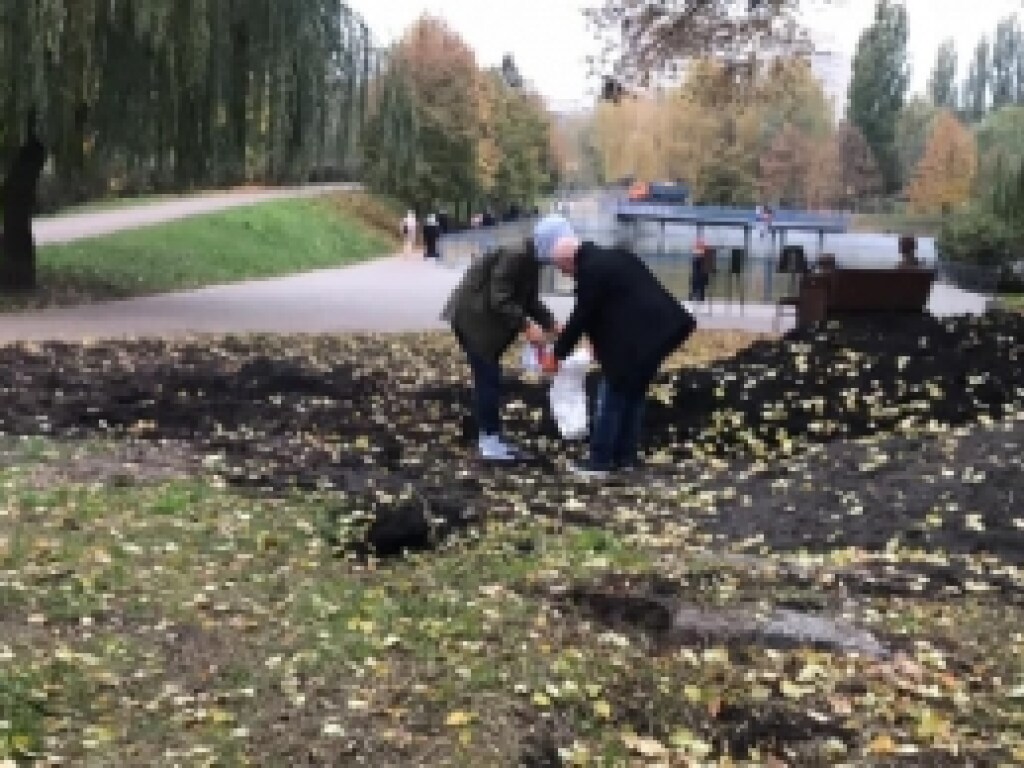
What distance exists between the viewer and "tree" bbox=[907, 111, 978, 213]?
229 feet

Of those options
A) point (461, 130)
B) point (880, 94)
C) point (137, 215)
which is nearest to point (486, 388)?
point (137, 215)

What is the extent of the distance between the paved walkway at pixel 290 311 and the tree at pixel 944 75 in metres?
116

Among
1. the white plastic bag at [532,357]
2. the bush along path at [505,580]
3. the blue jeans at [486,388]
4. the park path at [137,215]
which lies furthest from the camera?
the park path at [137,215]

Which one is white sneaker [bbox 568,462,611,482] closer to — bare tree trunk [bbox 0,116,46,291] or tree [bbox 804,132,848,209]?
bare tree trunk [bbox 0,116,46,291]

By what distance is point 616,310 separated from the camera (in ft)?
25.4

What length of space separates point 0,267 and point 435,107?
2982cm

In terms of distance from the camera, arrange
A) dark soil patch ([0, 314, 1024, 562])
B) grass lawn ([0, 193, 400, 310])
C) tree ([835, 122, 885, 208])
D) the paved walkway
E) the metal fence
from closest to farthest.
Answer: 1. dark soil patch ([0, 314, 1024, 562])
2. the paved walkway
3. grass lawn ([0, 193, 400, 310])
4. the metal fence
5. tree ([835, 122, 885, 208])

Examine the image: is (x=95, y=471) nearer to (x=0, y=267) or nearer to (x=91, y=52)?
(x=91, y=52)

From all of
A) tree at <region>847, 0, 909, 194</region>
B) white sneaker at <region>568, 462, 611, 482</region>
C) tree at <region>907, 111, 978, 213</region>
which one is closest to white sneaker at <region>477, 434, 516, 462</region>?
white sneaker at <region>568, 462, 611, 482</region>

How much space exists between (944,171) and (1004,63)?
68.7m

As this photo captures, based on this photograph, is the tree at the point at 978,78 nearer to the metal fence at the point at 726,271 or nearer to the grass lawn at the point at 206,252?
the metal fence at the point at 726,271

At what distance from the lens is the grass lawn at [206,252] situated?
20172 millimetres

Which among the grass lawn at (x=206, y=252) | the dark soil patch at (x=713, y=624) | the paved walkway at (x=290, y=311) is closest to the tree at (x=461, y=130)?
the grass lawn at (x=206, y=252)

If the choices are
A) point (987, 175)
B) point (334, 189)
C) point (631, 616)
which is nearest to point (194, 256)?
point (987, 175)
